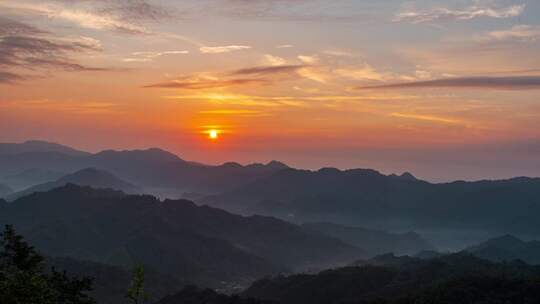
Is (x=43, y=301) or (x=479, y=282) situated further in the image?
(x=479, y=282)

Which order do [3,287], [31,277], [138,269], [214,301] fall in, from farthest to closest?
[214,301] → [138,269] → [31,277] → [3,287]

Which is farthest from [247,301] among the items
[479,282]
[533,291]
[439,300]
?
[533,291]

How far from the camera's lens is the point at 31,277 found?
6194 centimetres

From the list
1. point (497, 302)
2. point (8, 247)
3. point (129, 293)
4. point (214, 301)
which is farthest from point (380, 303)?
point (8, 247)

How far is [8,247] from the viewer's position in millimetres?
81188

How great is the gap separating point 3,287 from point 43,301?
4.43 meters

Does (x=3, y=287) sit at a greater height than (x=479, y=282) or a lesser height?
greater

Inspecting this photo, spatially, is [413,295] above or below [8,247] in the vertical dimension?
below

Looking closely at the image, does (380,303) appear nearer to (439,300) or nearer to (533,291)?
(439,300)

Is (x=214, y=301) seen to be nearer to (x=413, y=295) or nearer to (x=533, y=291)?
(x=413, y=295)

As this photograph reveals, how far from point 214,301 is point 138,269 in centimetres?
12139

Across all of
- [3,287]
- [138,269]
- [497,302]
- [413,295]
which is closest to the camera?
[3,287]

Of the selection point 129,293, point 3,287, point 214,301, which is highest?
point 3,287

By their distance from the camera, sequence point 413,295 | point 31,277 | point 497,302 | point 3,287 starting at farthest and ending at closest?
1. point 413,295
2. point 497,302
3. point 31,277
4. point 3,287
